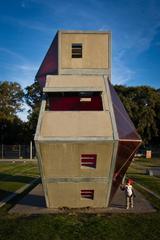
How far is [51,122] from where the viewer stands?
1605 cm

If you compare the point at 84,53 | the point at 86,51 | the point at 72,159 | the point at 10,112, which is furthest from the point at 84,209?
the point at 10,112

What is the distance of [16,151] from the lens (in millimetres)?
64188

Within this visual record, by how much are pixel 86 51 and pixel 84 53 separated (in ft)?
0.51

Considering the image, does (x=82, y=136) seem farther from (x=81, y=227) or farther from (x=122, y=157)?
(x=81, y=227)

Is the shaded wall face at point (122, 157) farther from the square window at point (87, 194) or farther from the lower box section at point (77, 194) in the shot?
the square window at point (87, 194)

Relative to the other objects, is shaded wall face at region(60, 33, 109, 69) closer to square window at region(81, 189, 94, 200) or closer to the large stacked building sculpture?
the large stacked building sculpture

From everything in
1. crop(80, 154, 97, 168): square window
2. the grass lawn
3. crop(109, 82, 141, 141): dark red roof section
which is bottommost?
the grass lawn

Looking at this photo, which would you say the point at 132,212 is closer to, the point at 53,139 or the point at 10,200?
the point at 53,139

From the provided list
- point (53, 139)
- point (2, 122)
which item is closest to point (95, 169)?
point (53, 139)

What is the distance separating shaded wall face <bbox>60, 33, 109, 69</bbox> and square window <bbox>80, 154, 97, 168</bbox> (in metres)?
5.53

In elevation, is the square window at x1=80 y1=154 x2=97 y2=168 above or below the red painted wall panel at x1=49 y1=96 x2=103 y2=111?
below

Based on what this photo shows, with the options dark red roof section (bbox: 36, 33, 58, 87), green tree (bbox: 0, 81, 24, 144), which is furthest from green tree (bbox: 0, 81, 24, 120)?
dark red roof section (bbox: 36, 33, 58, 87)

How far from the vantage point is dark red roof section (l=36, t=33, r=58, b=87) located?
63.5ft

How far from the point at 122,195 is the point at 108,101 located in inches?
260
